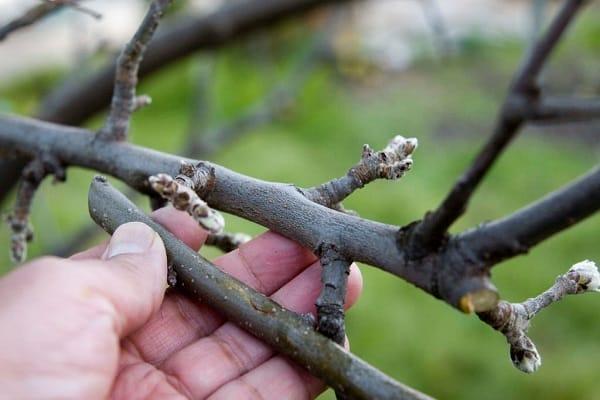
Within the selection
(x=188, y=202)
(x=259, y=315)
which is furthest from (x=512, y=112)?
(x=259, y=315)

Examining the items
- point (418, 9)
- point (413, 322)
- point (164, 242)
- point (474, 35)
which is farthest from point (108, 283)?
point (418, 9)

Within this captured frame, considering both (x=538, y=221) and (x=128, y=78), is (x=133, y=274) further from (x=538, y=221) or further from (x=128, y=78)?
(x=538, y=221)

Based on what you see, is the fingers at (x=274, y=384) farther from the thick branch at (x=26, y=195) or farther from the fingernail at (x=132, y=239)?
the thick branch at (x=26, y=195)

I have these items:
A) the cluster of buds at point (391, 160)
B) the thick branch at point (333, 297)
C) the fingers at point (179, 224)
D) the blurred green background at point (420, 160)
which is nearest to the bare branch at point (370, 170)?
the cluster of buds at point (391, 160)

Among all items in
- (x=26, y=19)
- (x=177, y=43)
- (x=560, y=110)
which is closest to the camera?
(x=560, y=110)

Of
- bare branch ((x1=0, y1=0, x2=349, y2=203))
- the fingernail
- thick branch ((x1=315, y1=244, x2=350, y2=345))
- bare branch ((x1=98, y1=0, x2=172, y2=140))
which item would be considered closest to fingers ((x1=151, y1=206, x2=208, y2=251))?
the fingernail

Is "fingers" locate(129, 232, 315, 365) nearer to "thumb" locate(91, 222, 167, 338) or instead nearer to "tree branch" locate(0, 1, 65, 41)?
"thumb" locate(91, 222, 167, 338)
